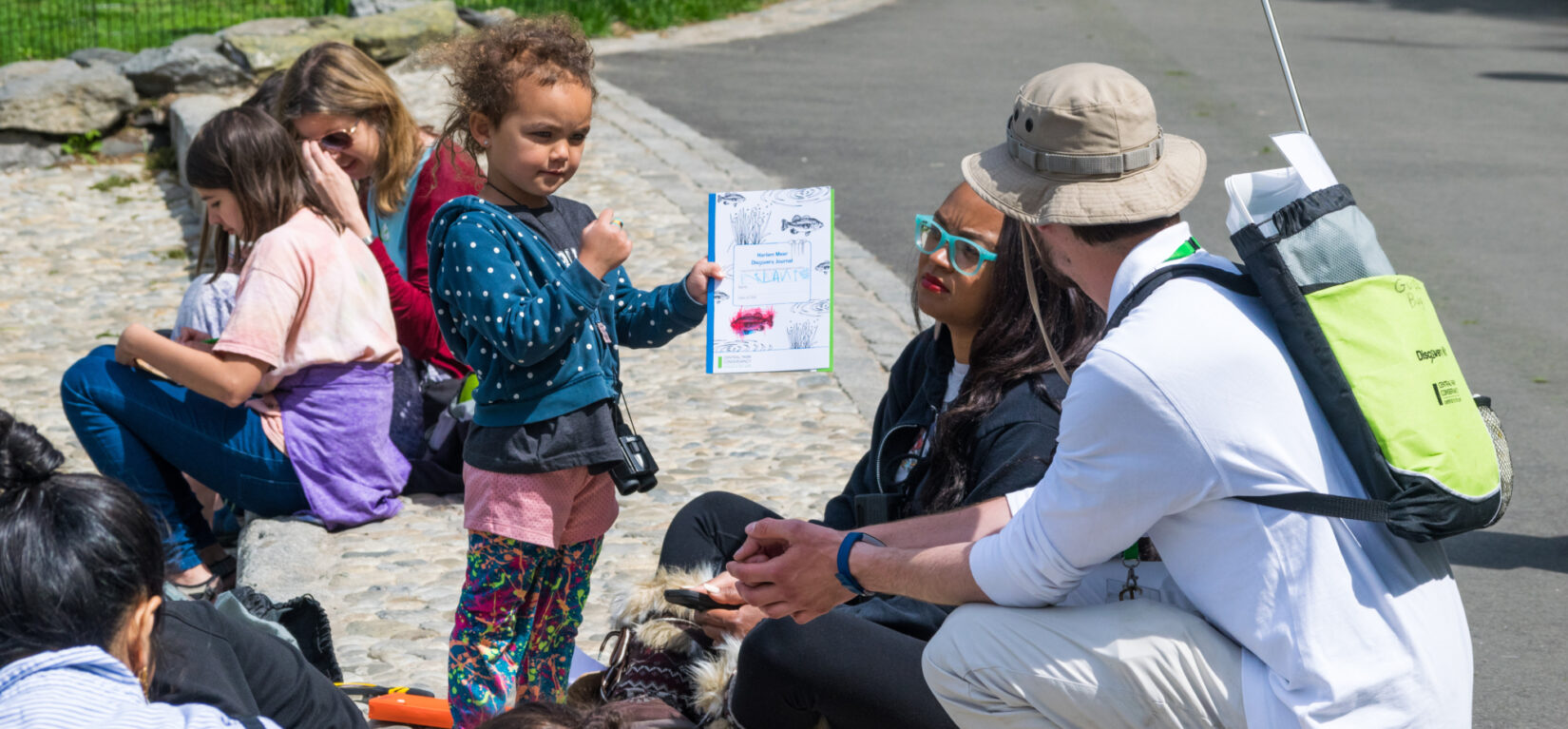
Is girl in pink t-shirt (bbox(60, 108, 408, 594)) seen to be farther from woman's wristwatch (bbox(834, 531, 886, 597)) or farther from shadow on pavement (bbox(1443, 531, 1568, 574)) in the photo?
shadow on pavement (bbox(1443, 531, 1568, 574))

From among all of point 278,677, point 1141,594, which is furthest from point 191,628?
point 1141,594

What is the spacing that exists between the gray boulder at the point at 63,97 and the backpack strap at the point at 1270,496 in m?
9.14

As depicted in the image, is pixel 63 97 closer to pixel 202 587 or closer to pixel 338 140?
pixel 338 140

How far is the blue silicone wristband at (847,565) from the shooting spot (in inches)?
99.0

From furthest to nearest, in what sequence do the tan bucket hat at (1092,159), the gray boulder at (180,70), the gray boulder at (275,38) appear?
the gray boulder at (275,38), the gray boulder at (180,70), the tan bucket hat at (1092,159)

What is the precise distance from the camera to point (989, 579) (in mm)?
2326

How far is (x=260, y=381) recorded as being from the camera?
13.6ft

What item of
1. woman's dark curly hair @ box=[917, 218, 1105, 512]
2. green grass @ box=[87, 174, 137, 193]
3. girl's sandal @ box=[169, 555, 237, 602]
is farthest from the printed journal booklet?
green grass @ box=[87, 174, 137, 193]

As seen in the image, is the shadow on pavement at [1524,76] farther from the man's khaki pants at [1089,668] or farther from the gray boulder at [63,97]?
the man's khaki pants at [1089,668]

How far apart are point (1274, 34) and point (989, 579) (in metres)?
1.29

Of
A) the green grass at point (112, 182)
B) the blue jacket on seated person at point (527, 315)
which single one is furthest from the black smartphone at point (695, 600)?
the green grass at point (112, 182)

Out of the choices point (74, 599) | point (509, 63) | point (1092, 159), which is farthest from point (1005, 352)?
point (74, 599)

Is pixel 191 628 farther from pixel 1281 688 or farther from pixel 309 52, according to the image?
pixel 309 52

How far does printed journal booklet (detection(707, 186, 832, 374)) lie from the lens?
10.1 feet
